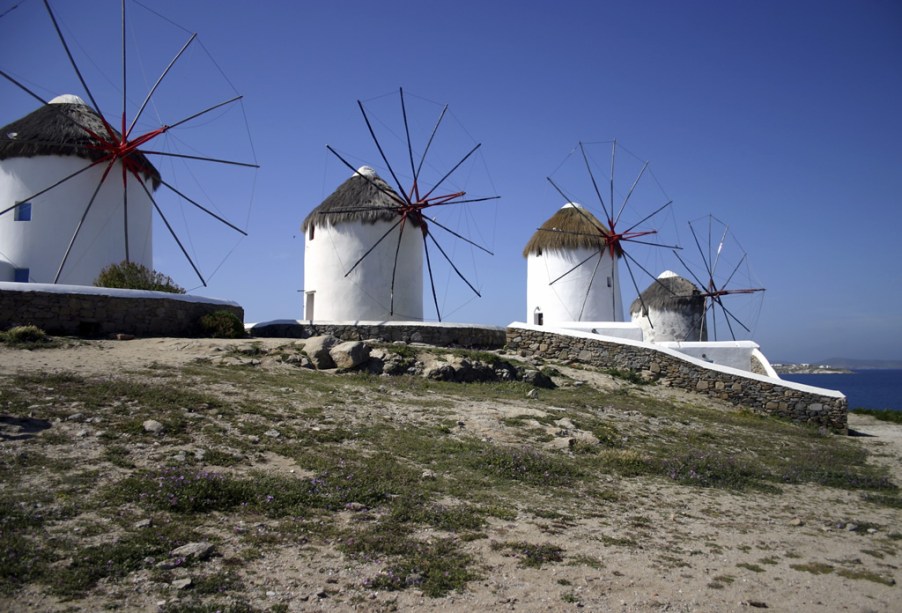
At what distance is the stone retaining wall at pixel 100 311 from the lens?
42.4 ft

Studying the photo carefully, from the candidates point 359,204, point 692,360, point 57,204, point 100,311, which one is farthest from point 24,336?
point 692,360

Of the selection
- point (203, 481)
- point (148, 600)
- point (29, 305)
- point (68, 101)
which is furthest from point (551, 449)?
point (68, 101)

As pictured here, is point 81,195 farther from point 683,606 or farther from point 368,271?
point 683,606

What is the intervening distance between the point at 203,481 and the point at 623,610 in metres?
3.73

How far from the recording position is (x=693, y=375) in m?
16.7

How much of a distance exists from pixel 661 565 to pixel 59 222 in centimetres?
1932

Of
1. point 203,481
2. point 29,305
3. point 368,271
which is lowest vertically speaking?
point 203,481

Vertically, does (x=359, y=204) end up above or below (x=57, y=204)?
above

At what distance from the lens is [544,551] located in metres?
5.13

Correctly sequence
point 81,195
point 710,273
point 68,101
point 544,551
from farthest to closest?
1. point 710,273
2. point 68,101
3. point 81,195
4. point 544,551

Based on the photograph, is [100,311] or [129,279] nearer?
[100,311]

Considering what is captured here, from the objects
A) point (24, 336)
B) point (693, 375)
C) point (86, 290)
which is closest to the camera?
point (24, 336)

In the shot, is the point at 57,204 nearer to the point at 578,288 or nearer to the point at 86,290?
the point at 86,290

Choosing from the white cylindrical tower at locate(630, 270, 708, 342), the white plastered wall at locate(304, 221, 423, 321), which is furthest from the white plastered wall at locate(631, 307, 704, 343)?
the white plastered wall at locate(304, 221, 423, 321)
